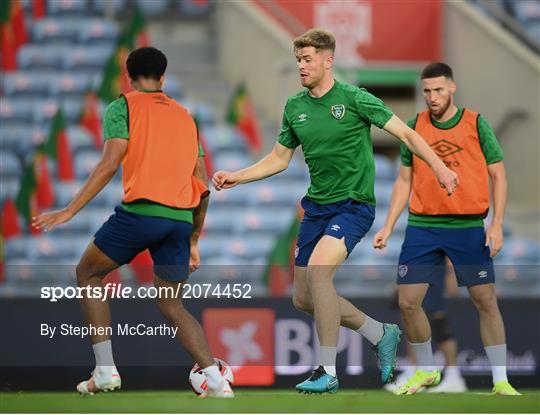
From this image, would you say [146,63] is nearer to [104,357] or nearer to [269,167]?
[269,167]

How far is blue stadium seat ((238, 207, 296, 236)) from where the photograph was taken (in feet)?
50.4

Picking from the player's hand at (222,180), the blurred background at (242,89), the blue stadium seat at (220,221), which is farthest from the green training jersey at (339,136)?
the blue stadium seat at (220,221)

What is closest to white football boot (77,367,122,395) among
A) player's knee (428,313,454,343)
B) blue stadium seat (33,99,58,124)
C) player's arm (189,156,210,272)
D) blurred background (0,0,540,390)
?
player's arm (189,156,210,272)

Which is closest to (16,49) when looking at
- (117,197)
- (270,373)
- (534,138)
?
(117,197)

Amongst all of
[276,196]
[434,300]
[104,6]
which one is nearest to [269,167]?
[434,300]

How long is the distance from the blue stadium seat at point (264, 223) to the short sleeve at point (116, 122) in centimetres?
742

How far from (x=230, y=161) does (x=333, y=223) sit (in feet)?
24.7

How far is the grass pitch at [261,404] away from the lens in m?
7.95

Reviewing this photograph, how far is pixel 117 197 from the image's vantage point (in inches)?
606

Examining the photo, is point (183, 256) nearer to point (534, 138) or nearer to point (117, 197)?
point (117, 197)

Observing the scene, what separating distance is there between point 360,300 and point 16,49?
677 cm

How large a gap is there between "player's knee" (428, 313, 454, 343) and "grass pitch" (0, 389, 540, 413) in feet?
10.1

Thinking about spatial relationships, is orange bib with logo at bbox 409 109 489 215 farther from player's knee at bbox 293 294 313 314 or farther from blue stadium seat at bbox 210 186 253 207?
blue stadium seat at bbox 210 186 253 207

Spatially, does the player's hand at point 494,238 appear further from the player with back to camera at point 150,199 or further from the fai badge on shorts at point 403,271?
the player with back to camera at point 150,199
